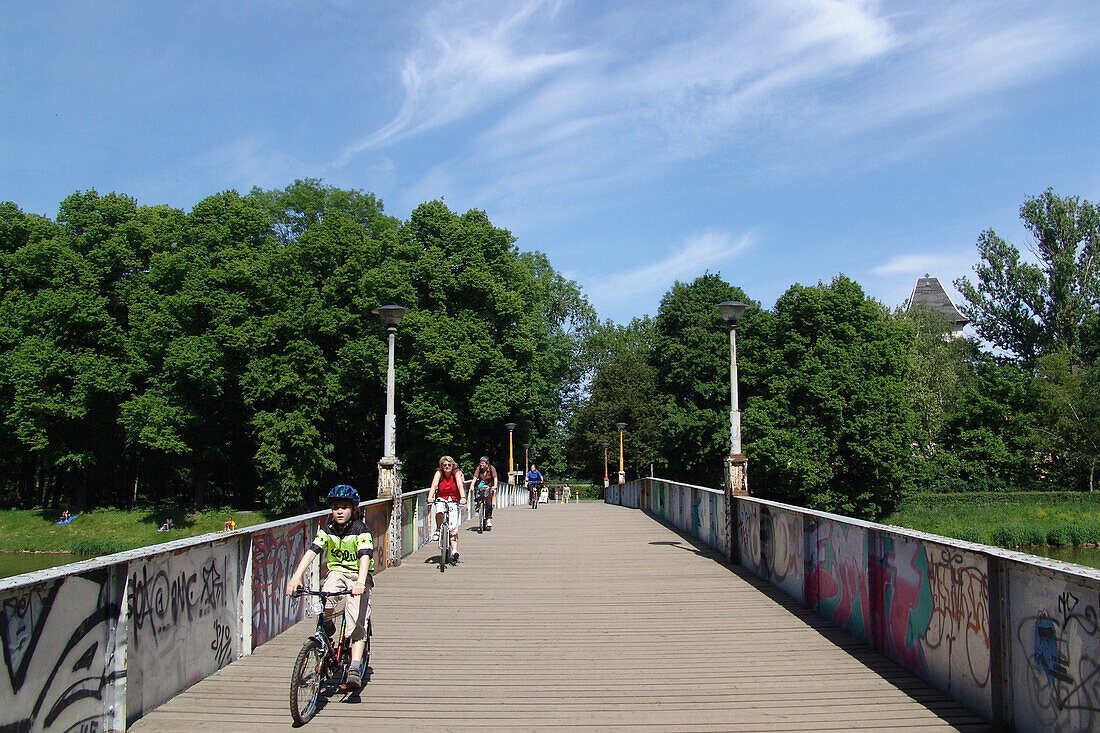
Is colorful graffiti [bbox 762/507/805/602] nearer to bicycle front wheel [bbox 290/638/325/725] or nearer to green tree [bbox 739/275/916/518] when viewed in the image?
bicycle front wheel [bbox 290/638/325/725]

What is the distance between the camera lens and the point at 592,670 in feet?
23.9

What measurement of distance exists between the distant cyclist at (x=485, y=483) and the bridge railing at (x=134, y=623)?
919 cm

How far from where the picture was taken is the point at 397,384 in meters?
39.9

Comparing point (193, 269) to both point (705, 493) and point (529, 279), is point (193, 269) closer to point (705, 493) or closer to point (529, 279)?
point (529, 279)

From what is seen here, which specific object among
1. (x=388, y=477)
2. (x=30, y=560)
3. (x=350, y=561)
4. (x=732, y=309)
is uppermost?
(x=732, y=309)

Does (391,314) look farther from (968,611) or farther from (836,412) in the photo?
(836,412)

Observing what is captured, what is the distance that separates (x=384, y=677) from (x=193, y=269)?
36447 millimetres

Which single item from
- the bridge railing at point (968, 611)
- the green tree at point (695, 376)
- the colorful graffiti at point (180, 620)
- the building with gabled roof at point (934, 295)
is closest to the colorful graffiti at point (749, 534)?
the bridge railing at point (968, 611)

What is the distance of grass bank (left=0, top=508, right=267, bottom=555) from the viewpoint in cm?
3916

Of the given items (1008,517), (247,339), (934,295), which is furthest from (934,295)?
(247,339)

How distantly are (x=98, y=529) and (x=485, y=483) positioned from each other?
28.8 meters

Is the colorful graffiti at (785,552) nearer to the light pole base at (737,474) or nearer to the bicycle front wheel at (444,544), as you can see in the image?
the light pole base at (737,474)

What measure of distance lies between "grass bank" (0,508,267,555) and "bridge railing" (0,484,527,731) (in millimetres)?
32842

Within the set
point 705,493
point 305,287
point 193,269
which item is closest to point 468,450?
point 305,287
